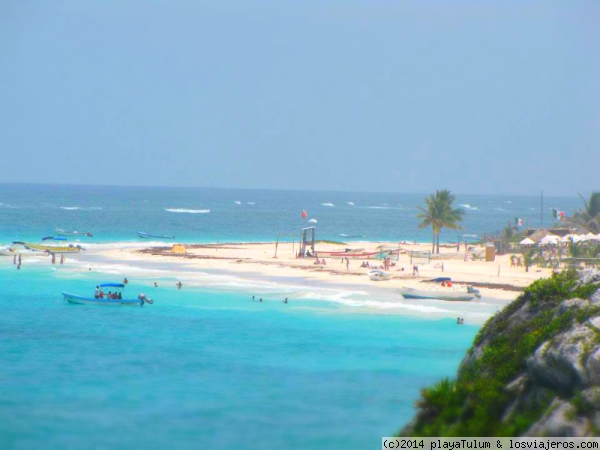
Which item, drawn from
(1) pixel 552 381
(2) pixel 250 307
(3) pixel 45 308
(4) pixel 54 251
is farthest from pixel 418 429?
(4) pixel 54 251

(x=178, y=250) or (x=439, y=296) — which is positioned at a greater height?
(x=178, y=250)

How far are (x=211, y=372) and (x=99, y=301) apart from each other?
1507 centimetres

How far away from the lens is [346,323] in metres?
33.6

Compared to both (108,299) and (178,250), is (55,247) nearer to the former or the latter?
(178,250)

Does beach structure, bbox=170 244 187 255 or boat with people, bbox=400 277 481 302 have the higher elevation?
beach structure, bbox=170 244 187 255

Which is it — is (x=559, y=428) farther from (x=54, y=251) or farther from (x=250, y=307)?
(x=54, y=251)

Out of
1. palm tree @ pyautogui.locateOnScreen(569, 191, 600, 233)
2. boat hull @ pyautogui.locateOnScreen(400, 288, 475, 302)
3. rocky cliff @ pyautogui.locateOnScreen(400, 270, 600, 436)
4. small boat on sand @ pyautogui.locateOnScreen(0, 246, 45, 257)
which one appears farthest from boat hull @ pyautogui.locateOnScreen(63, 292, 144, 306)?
palm tree @ pyautogui.locateOnScreen(569, 191, 600, 233)

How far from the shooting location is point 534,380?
13039 mm

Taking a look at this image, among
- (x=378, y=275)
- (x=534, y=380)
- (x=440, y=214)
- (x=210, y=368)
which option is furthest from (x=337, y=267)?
(x=534, y=380)

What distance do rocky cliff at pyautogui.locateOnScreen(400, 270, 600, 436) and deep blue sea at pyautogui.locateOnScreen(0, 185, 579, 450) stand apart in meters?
4.94

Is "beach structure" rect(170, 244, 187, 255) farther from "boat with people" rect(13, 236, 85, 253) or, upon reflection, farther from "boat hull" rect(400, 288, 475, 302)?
"boat hull" rect(400, 288, 475, 302)

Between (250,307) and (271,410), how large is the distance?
16939mm

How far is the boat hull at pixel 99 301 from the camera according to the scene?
3797 centimetres

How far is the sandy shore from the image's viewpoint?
45.2 metres
